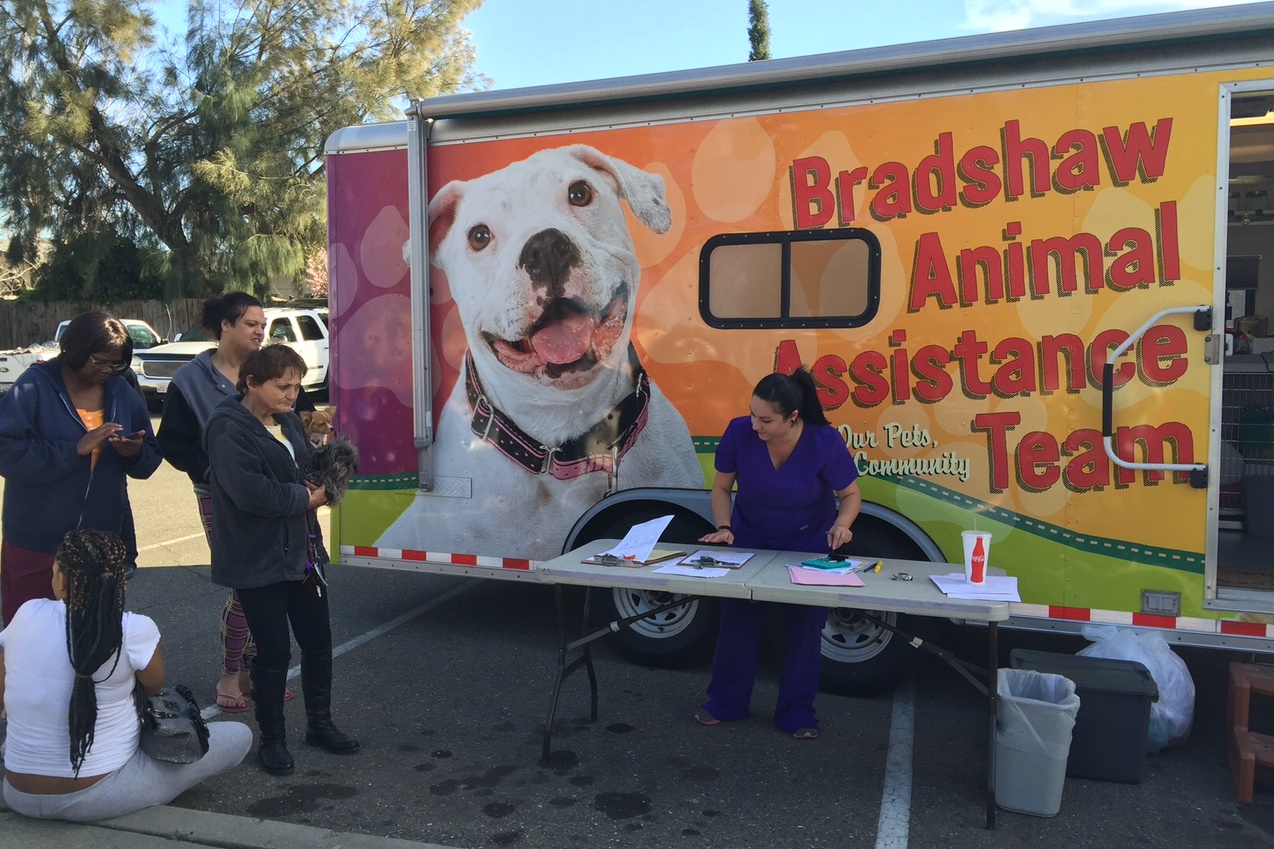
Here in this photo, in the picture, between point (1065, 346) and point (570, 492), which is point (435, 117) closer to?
point (570, 492)

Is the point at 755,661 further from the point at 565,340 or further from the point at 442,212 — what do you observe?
the point at 442,212

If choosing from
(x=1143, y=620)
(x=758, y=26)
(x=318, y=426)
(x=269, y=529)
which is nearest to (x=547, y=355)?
(x=318, y=426)

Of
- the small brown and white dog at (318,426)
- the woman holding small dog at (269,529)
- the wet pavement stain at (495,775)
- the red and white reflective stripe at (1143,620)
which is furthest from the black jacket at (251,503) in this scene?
the red and white reflective stripe at (1143,620)

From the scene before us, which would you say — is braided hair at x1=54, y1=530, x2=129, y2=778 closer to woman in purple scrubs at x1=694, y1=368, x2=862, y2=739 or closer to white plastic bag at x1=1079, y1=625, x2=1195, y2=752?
woman in purple scrubs at x1=694, y1=368, x2=862, y2=739

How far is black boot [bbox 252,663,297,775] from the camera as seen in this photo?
406cm

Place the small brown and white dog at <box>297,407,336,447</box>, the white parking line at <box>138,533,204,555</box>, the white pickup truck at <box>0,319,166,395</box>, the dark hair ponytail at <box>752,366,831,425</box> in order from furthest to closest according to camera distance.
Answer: the white pickup truck at <box>0,319,166,395</box>, the white parking line at <box>138,533,204,555</box>, the small brown and white dog at <box>297,407,336,447</box>, the dark hair ponytail at <box>752,366,831,425</box>

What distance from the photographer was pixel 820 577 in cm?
387

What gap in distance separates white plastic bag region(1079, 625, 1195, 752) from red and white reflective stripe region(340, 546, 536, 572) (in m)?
2.80

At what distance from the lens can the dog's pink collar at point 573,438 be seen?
505cm

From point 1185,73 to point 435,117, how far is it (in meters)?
3.50

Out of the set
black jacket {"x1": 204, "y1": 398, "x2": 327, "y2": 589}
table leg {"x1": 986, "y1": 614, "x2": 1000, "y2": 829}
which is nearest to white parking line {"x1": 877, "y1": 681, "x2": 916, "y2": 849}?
table leg {"x1": 986, "y1": 614, "x2": 1000, "y2": 829}

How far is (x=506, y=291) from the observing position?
5164 mm

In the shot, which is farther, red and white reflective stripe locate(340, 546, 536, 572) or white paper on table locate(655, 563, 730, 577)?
red and white reflective stripe locate(340, 546, 536, 572)

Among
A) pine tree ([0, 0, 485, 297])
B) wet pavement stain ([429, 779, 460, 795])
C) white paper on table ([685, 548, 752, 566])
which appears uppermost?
pine tree ([0, 0, 485, 297])
